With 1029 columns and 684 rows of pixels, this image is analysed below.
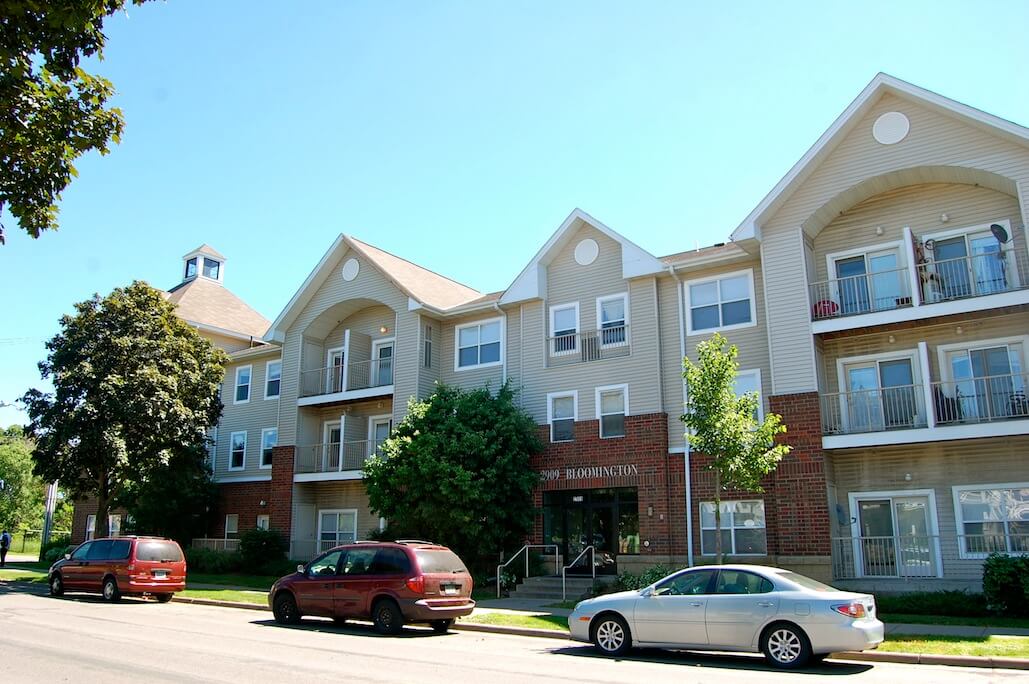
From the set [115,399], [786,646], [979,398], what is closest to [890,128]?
[979,398]

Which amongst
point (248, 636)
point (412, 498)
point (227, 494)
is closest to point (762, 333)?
point (412, 498)

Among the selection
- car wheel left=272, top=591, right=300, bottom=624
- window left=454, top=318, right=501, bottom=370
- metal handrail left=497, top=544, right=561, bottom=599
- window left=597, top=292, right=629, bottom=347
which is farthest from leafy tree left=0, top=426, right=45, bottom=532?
car wheel left=272, top=591, right=300, bottom=624

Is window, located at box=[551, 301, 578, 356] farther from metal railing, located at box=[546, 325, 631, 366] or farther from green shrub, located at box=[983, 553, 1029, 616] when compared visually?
green shrub, located at box=[983, 553, 1029, 616]

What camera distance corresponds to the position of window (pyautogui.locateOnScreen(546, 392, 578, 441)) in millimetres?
24453

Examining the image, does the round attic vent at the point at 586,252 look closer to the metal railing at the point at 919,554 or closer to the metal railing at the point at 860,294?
the metal railing at the point at 860,294

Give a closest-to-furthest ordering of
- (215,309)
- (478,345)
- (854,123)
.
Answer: (854,123)
(478,345)
(215,309)

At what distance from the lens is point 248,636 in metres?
13.9

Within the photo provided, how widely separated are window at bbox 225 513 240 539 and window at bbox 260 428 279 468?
2.30 m

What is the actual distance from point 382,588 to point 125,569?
915 cm

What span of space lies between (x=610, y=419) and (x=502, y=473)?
3.54 meters

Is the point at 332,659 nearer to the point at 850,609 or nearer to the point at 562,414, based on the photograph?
the point at 850,609

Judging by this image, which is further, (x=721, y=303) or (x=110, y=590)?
(x=721, y=303)

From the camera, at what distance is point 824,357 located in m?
21.3

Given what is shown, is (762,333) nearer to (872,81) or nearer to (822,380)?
(822,380)
